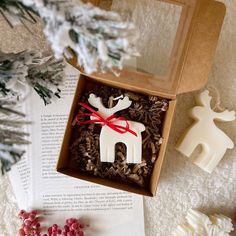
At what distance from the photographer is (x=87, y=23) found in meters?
0.51

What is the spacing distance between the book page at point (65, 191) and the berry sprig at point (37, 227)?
0.09 ft

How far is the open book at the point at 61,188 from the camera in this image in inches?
40.6

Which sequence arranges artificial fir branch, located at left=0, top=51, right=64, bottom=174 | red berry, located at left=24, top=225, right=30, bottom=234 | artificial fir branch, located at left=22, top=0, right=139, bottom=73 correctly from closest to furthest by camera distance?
artificial fir branch, located at left=22, top=0, right=139, bottom=73, artificial fir branch, located at left=0, top=51, right=64, bottom=174, red berry, located at left=24, top=225, right=30, bottom=234

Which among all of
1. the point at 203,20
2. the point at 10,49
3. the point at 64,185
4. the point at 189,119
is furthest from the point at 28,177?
the point at 203,20

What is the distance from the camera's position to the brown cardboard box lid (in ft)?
2.94

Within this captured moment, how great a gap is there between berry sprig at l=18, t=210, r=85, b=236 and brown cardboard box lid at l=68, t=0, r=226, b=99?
0.36 meters

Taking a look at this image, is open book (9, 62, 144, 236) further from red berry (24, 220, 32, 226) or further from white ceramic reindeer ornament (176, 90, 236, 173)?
white ceramic reindeer ornament (176, 90, 236, 173)

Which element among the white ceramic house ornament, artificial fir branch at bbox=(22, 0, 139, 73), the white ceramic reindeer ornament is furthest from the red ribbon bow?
artificial fir branch at bbox=(22, 0, 139, 73)

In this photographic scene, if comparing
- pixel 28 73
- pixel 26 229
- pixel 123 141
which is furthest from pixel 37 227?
pixel 28 73

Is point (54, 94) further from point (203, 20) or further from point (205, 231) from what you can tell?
point (205, 231)

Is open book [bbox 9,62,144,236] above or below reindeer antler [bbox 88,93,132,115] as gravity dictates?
below

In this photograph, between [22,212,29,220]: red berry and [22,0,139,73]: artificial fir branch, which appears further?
[22,212,29,220]: red berry

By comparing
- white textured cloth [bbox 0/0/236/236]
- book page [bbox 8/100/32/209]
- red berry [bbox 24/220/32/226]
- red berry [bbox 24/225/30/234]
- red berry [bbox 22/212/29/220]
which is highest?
white textured cloth [bbox 0/0/236/236]

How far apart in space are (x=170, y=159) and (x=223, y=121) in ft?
0.51
